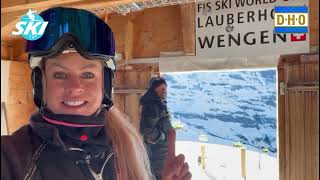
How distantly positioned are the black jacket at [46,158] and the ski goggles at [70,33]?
192 millimetres

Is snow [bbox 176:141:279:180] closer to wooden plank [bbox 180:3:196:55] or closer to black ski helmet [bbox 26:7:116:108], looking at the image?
wooden plank [bbox 180:3:196:55]

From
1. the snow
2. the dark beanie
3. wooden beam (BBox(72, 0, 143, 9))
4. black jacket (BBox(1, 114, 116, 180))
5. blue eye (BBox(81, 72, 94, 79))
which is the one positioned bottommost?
the snow

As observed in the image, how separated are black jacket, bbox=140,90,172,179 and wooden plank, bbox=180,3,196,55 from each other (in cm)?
22

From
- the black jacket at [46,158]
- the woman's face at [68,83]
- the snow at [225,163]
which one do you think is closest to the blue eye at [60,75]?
the woman's face at [68,83]

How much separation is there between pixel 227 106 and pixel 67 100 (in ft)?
1.58

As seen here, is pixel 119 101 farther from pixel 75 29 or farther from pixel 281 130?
pixel 281 130

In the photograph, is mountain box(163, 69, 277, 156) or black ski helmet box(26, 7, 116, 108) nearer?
black ski helmet box(26, 7, 116, 108)

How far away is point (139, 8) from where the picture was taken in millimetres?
1051

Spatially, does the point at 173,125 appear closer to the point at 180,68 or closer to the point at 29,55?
the point at 180,68

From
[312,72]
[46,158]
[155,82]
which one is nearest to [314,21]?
[312,72]

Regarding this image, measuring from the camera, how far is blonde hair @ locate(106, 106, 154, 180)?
1.05m

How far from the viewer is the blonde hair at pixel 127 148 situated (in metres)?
1.05

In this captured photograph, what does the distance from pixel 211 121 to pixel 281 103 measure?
0.21m

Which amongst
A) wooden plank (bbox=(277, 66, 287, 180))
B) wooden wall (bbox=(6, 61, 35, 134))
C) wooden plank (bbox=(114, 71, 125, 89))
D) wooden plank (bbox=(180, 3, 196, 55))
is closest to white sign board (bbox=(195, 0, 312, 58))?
wooden plank (bbox=(180, 3, 196, 55))
